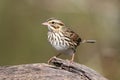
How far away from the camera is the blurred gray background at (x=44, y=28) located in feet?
39.2

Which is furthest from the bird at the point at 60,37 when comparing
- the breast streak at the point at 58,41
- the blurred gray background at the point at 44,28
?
the blurred gray background at the point at 44,28

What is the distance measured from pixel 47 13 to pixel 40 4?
0.47m

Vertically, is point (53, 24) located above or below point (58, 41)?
above

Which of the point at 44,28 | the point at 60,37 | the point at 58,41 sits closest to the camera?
the point at 58,41

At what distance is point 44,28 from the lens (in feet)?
41.0

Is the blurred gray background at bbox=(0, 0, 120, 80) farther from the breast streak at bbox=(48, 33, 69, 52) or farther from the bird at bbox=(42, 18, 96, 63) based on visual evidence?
the breast streak at bbox=(48, 33, 69, 52)

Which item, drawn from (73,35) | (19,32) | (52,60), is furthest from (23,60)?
(52,60)

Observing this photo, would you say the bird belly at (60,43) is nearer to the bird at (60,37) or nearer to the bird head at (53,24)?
the bird at (60,37)

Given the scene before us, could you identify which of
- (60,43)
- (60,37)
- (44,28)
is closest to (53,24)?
(60,37)

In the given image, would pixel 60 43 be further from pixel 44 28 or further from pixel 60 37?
pixel 44 28

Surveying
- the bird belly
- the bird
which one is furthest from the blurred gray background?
the bird belly

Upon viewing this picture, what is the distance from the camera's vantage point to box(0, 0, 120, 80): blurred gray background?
1195 cm

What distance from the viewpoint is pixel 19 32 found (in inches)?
496

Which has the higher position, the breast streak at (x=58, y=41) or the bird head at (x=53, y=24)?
the bird head at (x=53, y=24)
